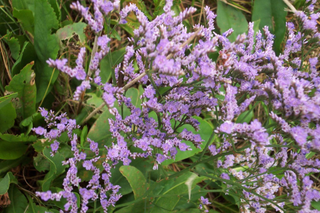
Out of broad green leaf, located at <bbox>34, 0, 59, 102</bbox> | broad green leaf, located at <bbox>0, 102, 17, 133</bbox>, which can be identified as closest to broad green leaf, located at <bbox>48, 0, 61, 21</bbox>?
broad green leaf, located at <bbox>34, 0, 59, 102</bbox>

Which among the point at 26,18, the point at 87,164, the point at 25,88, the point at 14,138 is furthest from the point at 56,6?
the point at 87,164

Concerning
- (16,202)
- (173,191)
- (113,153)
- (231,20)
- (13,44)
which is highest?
(231,20)

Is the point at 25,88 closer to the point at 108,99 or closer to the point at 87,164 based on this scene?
the point at 87,164

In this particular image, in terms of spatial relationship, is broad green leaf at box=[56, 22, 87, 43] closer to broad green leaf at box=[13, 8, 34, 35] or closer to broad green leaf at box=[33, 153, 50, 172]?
broad green leaf at box=[13, 8, 34, 35]

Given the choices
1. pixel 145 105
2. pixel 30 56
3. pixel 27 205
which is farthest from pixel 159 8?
pixel 27 205

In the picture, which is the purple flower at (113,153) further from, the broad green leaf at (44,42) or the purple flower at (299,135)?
the broad green leaf at (44,42)

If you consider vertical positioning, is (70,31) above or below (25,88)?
above

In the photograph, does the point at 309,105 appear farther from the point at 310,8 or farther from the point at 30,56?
the point at 30,56
